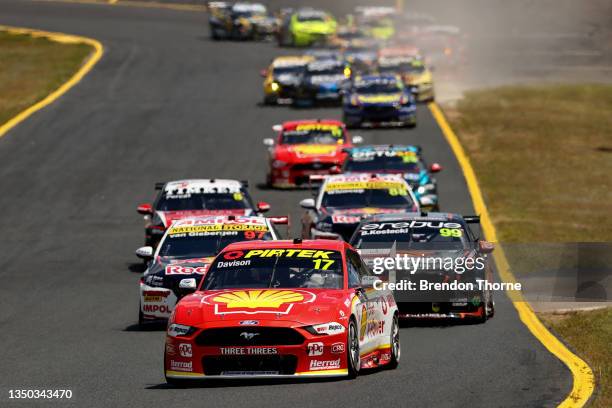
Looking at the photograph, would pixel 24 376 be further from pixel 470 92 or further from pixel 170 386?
pixel 470 92

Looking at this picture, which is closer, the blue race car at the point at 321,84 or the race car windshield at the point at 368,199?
the race car windshield at the point at 368,199

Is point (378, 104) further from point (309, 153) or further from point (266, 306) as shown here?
point (266, 306)

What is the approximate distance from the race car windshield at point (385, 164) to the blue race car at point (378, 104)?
11.6 meters

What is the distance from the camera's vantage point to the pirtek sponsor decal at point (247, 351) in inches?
484

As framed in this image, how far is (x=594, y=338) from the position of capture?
1611cm

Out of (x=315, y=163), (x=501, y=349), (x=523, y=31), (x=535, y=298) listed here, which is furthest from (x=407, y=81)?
(x=501, y=349)

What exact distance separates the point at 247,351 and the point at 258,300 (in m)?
0.65

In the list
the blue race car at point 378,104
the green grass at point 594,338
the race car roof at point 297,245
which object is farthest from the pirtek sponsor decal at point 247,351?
the blue race car at point 378,104

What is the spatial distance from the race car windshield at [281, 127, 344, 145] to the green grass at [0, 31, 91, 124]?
38.8 feet

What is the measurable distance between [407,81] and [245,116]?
205 inches

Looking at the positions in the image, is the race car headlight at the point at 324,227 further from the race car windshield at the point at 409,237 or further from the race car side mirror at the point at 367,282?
the race car side mirror at the point at 367,282

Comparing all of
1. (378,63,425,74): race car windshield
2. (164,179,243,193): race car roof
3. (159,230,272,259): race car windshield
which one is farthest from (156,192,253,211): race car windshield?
(378,63,425,74): race car windshield

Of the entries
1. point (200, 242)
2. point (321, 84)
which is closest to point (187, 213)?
point (200, 242)

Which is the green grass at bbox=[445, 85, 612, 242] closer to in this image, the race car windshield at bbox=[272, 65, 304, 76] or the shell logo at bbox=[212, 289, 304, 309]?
the race car windshield at bbox=[272, 65, 304, 76]
